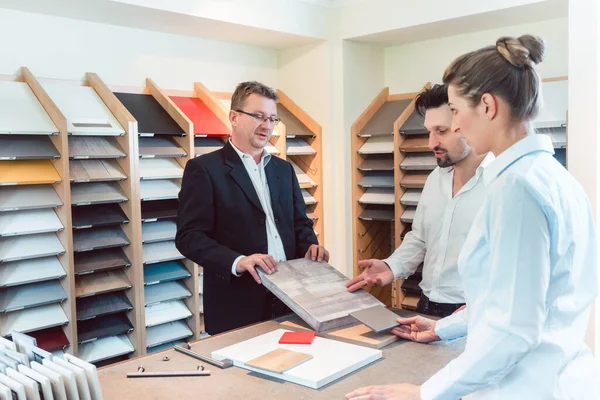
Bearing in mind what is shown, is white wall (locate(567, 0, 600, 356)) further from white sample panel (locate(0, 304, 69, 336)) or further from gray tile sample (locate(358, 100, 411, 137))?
white sample panel (locate(0, 304, 69, 336))

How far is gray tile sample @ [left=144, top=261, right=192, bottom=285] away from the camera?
3535mm

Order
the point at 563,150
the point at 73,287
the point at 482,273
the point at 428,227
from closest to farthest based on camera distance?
the point at 482,273
the point at 428,227
the point at 73,287
the point at 563,150

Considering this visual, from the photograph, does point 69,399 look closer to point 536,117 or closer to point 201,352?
point 201,352

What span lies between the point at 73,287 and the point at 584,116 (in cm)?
282

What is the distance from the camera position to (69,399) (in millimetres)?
1212

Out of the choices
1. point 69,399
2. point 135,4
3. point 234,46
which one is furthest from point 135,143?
point 69,399

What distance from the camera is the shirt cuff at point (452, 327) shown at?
5.62 feet

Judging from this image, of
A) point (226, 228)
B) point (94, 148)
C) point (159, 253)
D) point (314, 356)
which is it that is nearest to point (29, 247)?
point (94, 148)

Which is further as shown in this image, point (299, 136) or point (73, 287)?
point (299, 136)

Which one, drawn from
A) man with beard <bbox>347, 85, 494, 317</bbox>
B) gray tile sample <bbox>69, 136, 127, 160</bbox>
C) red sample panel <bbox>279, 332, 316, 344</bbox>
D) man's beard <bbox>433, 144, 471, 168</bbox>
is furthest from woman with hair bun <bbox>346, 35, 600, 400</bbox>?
gray tile sample <bbox>69, 136, 127, 160</bbox>

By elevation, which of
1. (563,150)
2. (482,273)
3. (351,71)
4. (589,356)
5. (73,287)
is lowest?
(73,287)

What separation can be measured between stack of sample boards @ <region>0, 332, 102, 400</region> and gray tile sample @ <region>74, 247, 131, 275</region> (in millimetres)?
1921

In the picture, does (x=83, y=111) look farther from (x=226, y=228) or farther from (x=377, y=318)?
(x=377, y=318)

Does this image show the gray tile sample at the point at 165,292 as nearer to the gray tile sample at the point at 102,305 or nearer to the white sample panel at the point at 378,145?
the gray tile sample at the point at 102,305
